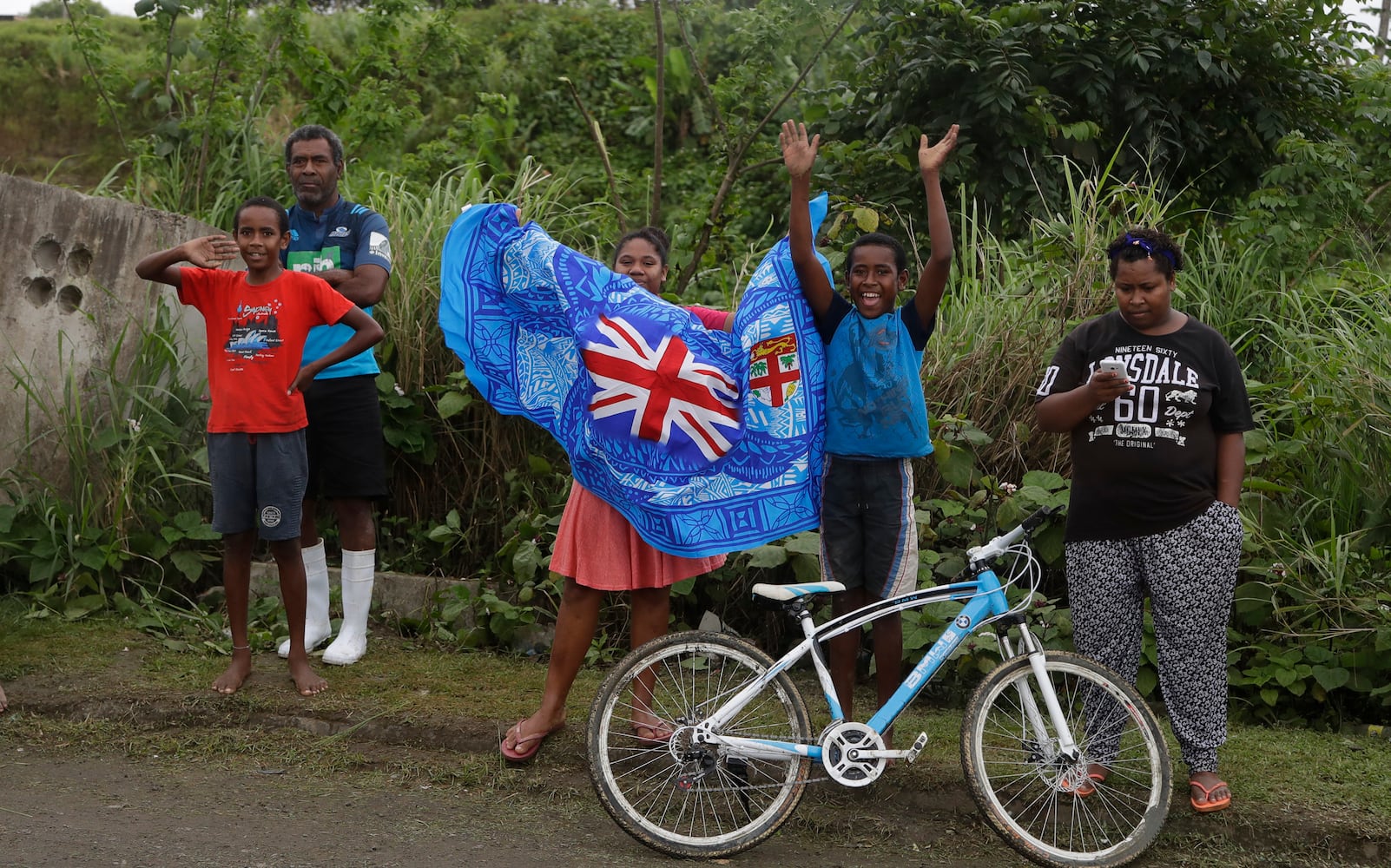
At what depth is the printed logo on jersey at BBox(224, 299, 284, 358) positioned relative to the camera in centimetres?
477

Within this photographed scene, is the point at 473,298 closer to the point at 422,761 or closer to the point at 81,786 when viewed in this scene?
the point at 422,761

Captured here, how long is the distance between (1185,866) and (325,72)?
6740mm

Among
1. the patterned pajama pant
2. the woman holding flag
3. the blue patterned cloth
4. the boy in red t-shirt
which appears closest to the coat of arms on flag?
the blue patterned cloth

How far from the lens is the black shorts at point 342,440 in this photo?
5258 millimetres

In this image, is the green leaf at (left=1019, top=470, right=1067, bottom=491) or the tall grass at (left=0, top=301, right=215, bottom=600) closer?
the green leaf at (left=1019, top=470, right=1067, bottom=491)

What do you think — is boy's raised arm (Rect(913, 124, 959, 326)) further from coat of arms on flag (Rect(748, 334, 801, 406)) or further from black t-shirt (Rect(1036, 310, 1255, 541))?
black t-shirt (Rect(1036, 310, 1255, 541))

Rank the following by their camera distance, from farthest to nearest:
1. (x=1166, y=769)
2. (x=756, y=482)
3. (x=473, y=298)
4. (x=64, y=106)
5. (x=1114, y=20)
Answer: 1. (x=64, y=106)
2. (x=1114, y=20)
3. (x=473, y=298)
4. (x=756, y=482)
5. (x=1166, y=769)

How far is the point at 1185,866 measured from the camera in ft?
12.4

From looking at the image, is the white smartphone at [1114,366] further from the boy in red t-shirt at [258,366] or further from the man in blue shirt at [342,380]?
the man in blue shirt at [342,380]

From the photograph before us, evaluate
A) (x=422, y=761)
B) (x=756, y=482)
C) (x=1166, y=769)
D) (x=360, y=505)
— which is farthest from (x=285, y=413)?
(x=1166, y=769)

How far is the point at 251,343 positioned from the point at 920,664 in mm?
2697

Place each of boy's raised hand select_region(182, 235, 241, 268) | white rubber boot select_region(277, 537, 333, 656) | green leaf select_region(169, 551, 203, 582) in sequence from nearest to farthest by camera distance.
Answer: boy's raised hand select_region(182, 235, 241, 268) → white rubber boot select_region(277, 537, 333, 656) → green leaf select_region(169, 551, 203, 582)

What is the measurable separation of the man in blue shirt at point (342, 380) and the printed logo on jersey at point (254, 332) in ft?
1.25

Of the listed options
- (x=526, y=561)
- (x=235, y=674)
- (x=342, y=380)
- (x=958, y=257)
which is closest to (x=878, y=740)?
(x=526, y=561)
